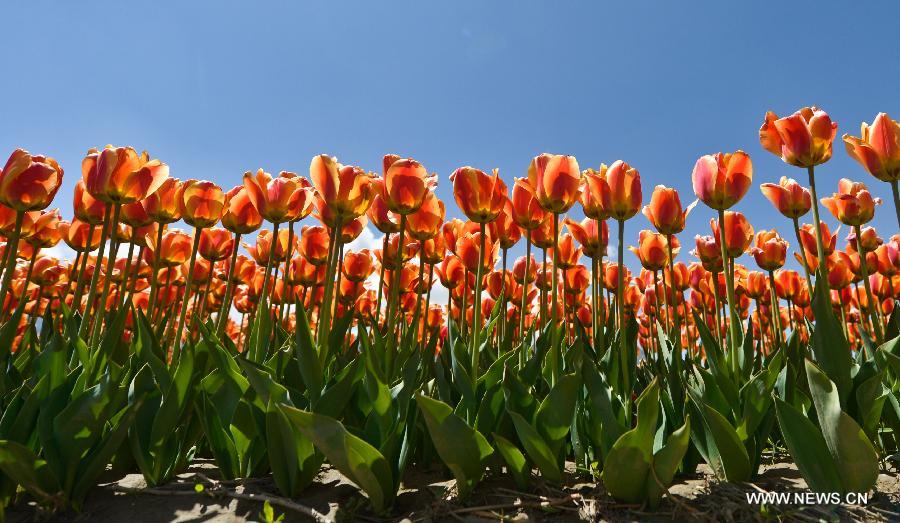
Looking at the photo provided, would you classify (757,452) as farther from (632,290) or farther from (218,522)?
(632,290)

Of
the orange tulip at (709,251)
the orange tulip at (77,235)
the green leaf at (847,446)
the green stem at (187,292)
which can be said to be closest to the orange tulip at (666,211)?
the orange tulip at (709,251)

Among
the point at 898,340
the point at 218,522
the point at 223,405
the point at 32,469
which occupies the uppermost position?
the point at 898,340

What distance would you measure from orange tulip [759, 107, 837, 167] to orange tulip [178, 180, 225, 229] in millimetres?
2818

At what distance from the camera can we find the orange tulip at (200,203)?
2.85 meters

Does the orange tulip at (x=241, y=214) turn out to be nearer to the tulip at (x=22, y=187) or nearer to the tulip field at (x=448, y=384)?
the tulip field at (x=448, y=384)

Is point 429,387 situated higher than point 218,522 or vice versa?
point 429,387

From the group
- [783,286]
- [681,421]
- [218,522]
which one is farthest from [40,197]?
[783,286]

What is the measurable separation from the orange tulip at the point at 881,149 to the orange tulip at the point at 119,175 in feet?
10.9

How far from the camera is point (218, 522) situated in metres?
1.76

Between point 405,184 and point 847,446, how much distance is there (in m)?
1.93

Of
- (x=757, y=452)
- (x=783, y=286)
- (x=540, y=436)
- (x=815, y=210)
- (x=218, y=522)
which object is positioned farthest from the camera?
(x=783, y=286)

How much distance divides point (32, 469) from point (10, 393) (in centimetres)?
77

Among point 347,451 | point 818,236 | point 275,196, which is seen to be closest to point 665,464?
point 347,451

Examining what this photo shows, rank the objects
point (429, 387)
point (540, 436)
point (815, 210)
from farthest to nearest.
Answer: point (429, 387), point (815, 210), point (540, 436)
